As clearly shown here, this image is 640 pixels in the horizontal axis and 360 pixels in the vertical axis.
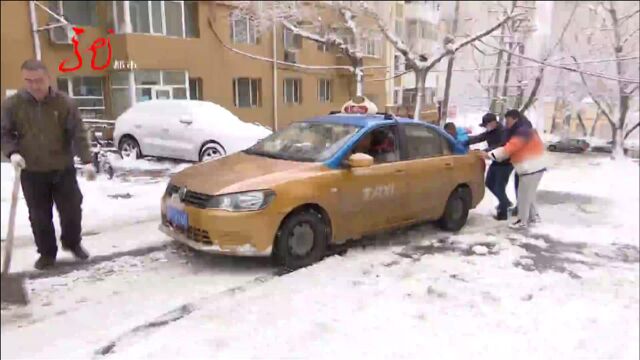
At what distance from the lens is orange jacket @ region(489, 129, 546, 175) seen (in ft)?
5.88

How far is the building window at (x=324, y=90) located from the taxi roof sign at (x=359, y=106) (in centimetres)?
9

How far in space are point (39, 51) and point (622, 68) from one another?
1.68 metres

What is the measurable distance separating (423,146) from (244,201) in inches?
60.9

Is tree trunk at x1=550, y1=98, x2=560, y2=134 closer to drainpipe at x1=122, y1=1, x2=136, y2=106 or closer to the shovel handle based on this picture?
drainpipe at x1=122, y1=1, x2=136, y2=106

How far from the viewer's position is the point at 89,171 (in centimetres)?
158

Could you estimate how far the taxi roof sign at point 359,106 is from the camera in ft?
6.54

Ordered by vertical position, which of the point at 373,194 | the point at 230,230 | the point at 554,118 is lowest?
Answer: the point at 230,230

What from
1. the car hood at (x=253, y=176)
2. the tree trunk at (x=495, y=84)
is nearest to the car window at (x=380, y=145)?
the car hood at (x=253, y=176)

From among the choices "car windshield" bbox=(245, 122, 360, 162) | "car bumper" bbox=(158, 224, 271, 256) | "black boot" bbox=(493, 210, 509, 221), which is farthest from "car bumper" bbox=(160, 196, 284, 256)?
"black boot" bbox=(493, 210, 509, 221)

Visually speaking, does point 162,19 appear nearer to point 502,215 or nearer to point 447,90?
point 447,90

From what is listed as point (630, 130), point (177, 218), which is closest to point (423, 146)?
point (177, 218)

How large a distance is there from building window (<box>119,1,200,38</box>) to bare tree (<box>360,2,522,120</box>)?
0.75 meters

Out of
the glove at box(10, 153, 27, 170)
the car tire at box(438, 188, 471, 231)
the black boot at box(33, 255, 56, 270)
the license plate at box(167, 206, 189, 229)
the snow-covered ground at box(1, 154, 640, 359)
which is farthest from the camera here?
the car tire at box(438, 188, 471, 231)

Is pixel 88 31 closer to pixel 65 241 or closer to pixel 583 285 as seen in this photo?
pixel 65 241
